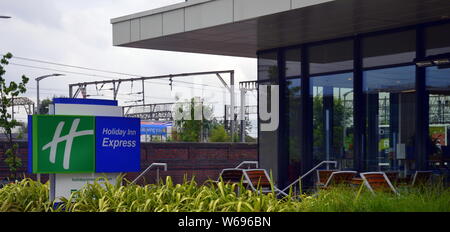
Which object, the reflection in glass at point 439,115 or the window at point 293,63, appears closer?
the reflection in glass at point 439,115

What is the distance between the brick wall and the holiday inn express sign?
16.5 metres

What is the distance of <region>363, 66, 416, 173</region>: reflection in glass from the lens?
47.1 ft

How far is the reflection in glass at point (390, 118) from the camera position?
14.4 m

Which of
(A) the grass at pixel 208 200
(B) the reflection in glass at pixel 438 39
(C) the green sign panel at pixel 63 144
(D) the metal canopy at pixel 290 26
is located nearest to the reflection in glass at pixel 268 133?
(D) the metal canopy at pixel 290 26

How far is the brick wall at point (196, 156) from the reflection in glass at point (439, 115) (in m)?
14.8

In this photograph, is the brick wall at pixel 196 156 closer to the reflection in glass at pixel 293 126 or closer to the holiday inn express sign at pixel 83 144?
the reflection in glass at pixel 293 126

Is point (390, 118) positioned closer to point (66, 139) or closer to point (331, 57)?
point (331, 57)

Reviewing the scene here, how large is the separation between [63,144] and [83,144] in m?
0.31

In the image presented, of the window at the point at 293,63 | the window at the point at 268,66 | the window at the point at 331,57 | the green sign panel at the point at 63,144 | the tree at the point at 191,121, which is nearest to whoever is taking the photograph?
the green sign panel at the point at 63,144

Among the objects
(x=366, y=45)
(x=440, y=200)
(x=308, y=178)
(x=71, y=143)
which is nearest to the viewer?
(x=440, y=200)

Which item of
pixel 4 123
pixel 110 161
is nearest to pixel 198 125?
pixel 4 123

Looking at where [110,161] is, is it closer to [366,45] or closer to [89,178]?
[89,178]

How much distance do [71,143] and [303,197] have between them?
3402mm

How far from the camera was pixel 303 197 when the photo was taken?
968cm
